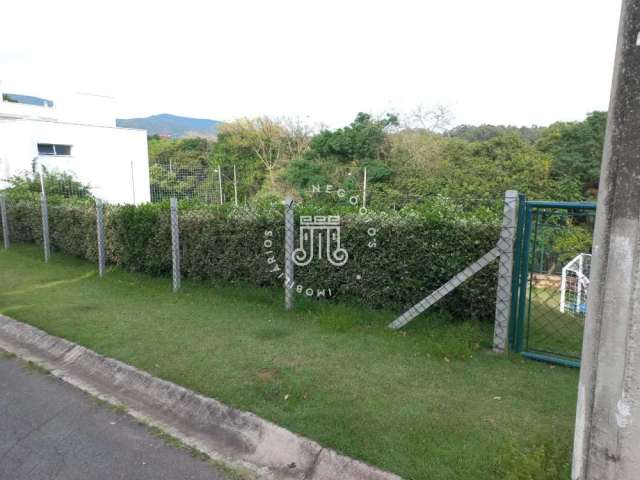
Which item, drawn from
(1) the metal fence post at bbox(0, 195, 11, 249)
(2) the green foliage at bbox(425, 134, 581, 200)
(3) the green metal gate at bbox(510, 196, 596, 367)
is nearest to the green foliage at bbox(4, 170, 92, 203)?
(1) the metal fence post at bbox(0, 195, 11, 249)

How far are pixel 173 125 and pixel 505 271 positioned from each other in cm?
5123

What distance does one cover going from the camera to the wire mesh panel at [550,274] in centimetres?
433

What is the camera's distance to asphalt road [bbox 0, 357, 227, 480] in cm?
298

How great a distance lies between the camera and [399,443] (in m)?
3.03

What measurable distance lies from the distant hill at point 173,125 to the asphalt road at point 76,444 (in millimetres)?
29721

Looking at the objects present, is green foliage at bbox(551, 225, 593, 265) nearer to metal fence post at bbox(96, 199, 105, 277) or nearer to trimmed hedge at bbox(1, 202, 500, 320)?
trimmed hedge at bbox(1, 202, 500, 320)

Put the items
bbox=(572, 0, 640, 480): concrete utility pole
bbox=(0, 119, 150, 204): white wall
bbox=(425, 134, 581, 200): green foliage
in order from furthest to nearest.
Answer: bbox=(0, 119, 150, 204): white wall, bbox=(425, 134, 581, 200): green foliage, bbox=(572, 0, 640, 480): concrete utility pole

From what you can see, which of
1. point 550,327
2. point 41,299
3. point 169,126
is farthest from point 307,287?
point 169,126

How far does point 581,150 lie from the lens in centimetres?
1711

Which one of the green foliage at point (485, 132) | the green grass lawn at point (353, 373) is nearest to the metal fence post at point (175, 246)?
the green grass lawn at point (353, 373)

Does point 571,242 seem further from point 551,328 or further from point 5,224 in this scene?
point 5,224

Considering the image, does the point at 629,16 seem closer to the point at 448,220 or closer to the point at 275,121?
the point at 448,220

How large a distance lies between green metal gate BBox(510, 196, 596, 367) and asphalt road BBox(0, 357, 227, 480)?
3.17 metres

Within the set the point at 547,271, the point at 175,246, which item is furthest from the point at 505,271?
the point at 175,246
